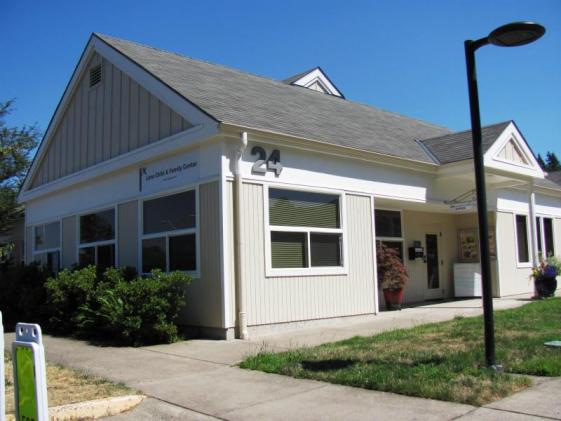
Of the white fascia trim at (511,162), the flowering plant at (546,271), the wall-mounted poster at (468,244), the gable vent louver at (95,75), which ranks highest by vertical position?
the gable vent louver at (95,75)

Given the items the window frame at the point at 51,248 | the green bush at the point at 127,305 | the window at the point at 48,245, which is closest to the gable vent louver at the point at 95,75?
the window frame at the point at 51,248

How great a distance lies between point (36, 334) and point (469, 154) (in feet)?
42.6

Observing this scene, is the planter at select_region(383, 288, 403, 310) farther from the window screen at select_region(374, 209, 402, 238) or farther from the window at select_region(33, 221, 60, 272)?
the window at select_region(33, 221, 60, 272)

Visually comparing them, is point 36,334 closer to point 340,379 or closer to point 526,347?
point 340,379

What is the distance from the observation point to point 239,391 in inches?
255

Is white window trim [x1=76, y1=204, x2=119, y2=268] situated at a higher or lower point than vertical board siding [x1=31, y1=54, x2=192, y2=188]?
lower

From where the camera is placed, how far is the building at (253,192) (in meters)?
10.7

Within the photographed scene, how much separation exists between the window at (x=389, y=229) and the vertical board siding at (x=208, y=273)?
5.82 metres

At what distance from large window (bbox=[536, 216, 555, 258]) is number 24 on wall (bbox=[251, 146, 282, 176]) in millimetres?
12218

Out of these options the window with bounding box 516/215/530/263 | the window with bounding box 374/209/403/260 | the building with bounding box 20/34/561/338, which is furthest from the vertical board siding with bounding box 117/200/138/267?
the window with bounding box 516/215/530/263

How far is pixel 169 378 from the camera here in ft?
24.0

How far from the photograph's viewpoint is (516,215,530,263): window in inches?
733

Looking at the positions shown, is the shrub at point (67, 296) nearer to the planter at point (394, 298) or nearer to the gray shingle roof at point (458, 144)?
the planter at point (394, 298)

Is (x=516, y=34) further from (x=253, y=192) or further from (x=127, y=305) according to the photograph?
(x=127, y=305)
